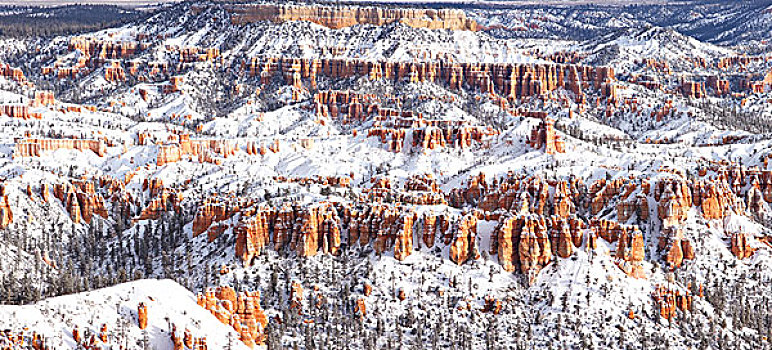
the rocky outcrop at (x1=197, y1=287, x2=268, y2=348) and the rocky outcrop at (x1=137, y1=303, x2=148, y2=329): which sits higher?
the rocky outcrop at (x1=137, y1=303, x2=148, y2=329)

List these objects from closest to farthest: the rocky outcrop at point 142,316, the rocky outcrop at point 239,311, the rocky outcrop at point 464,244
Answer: the rocky outcrop at point 142,316 → the rocky outcrop at point 239,311 → the rocky outcrop at point 464,244

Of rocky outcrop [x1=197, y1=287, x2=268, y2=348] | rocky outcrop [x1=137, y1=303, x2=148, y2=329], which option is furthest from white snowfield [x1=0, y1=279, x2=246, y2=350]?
rocky outcrop [x1=197, y1=287, x2=268, y2=348]

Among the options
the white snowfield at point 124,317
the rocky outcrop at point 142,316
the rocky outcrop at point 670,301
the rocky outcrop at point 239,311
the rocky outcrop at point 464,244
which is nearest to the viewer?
the white snowfield at point 124,317

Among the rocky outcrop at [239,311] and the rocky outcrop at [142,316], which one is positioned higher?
the rocky outcrop at [142,316]

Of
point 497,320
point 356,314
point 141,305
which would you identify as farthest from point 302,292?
point 141,305

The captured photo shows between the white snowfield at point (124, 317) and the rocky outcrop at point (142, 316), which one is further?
the rocky outcrop at point (142, 316)

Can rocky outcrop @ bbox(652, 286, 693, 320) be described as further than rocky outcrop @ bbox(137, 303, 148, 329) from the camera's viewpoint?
Yes

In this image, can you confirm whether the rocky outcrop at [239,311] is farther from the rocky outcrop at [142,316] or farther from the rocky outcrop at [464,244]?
the rocky outcrop at [464,244]

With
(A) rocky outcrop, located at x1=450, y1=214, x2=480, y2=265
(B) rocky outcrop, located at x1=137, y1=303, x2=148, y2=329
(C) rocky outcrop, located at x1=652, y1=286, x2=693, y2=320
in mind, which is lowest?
(C) rocky outcrop, located at x1=652, y1=286, x2=693, y2=320

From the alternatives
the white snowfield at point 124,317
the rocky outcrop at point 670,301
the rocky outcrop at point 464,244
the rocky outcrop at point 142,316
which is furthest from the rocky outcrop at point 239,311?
the rocky outcrop at point 670,301

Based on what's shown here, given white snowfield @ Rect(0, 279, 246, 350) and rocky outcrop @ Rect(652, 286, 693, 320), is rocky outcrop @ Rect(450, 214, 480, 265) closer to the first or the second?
rocky outcrop @ Rect(652, 286, 693, 320)

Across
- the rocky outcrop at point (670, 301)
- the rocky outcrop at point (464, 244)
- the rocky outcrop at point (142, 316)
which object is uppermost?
the rocky outcrop at point (142, 316)
